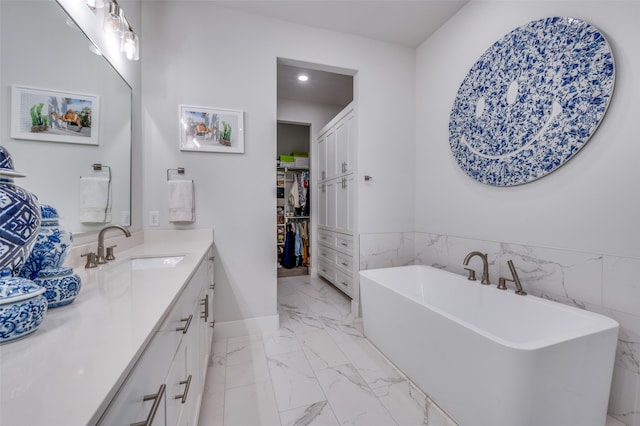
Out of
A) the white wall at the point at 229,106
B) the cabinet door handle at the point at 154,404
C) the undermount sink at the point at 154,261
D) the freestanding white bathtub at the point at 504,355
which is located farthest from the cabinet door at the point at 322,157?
the cabinet door handle at the point at 154,404

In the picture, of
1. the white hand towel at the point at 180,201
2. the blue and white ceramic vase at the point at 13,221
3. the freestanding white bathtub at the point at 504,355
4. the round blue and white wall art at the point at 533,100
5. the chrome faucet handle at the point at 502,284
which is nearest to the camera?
the blue and white ceramic vase at the point at 13,221

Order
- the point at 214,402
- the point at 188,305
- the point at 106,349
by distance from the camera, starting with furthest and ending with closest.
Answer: the point at 214,402
the point at 188,305
the point at 106,349

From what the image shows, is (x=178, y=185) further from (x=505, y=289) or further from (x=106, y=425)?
(x=505, y=289)

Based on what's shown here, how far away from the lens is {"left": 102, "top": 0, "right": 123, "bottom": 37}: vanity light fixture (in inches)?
57.2

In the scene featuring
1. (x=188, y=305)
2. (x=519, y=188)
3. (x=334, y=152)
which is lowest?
(x=188, y=305)

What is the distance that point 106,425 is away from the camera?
404 millimetres

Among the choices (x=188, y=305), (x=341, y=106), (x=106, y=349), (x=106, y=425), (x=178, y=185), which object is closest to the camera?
(x=106, y=425)

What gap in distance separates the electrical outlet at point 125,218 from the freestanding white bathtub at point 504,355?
1.86 meters

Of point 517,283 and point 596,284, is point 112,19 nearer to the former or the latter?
point 517,283

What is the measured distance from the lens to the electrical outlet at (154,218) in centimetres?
206

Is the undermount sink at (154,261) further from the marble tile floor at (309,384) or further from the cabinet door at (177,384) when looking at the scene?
the marble tile floor at (309,384)

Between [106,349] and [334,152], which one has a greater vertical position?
[334,152]

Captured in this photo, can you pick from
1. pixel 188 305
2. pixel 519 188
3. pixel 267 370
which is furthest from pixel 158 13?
pixel 519 188

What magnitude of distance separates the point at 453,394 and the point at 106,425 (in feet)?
4.94
